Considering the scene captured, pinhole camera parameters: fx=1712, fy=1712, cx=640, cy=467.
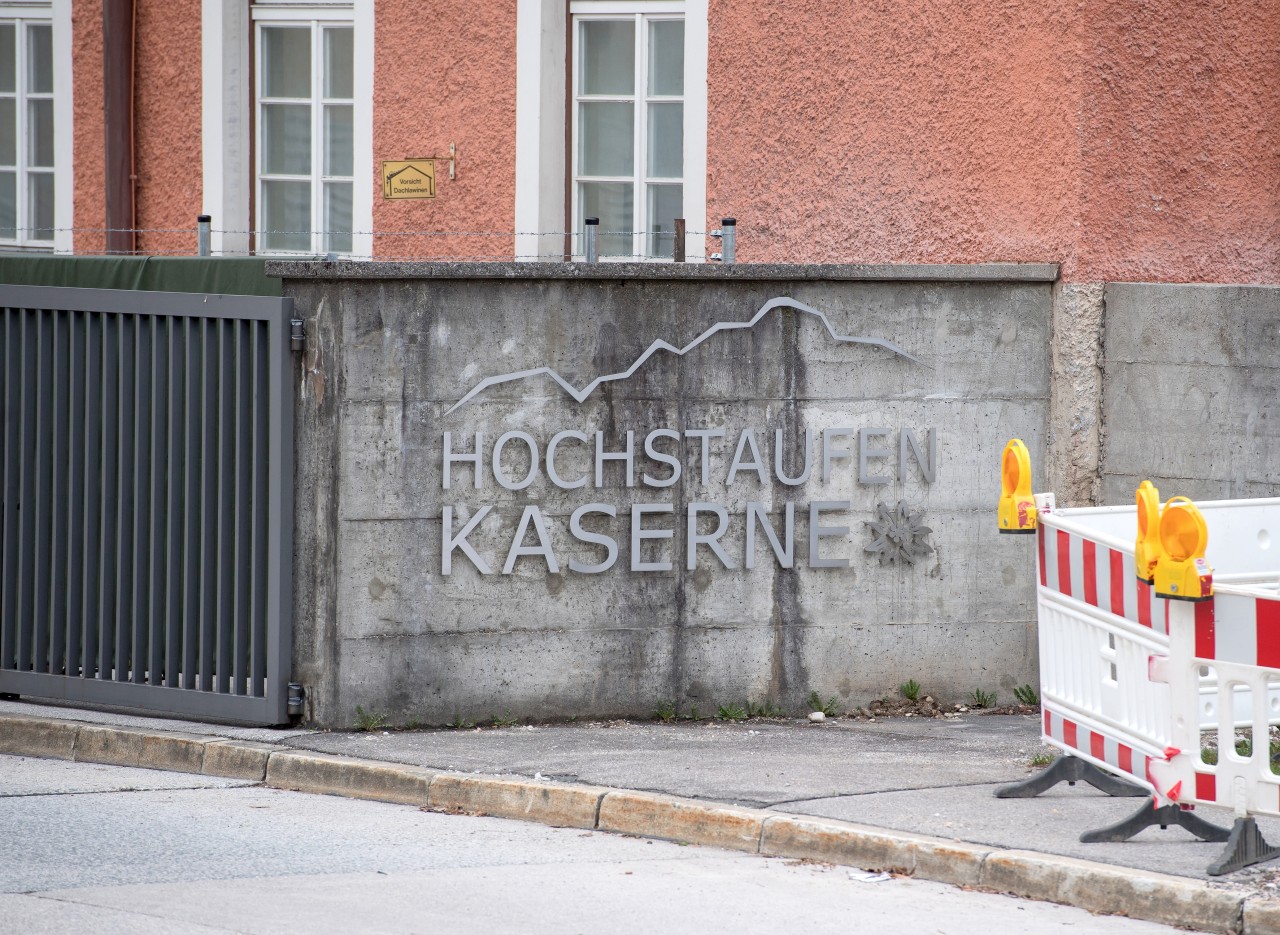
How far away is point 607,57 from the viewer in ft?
36.8

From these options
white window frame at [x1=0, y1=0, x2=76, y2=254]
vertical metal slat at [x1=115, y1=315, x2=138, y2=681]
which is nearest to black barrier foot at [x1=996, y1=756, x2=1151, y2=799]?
vertical metal slat at [x1=115, y1=315, x2=138, y2=681]

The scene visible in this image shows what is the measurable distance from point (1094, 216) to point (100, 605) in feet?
18.9

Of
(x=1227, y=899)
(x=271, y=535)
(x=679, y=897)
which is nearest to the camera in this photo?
(x=1227, y=899)

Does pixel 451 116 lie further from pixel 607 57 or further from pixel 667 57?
pixel 667 57

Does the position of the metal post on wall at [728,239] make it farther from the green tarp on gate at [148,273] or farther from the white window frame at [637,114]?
the green tarp on gate at [148,273]

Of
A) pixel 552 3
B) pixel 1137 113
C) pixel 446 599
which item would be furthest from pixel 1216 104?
pixel 446 599

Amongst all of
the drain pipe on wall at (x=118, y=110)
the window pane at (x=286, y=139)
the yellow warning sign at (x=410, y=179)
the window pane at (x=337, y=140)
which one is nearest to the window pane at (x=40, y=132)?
the drain pipe on wall at (x=118, y=110)

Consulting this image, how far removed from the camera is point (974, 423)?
934 centimetres

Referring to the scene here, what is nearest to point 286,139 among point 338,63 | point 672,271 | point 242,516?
point 338,63

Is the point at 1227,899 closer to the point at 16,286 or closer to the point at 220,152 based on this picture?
the point at 16,286

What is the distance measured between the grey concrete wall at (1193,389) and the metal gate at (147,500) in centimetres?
448

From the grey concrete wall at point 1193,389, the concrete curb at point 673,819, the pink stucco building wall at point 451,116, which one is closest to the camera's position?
the concrete curb at point 673,819

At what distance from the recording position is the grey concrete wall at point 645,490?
853 cm

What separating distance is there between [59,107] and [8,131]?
84 centimetres
